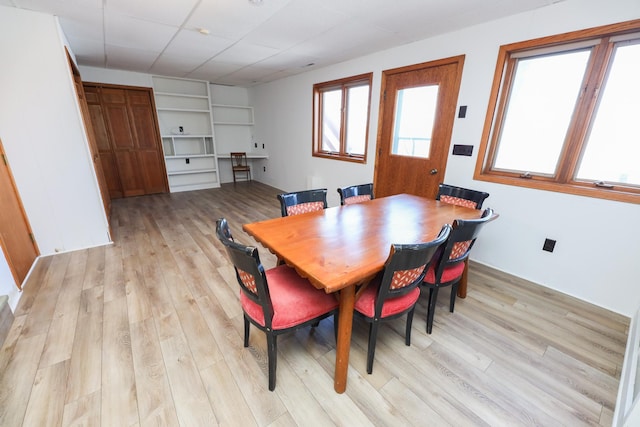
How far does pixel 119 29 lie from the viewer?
275cm

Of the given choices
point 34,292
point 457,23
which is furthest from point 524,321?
point 34,292

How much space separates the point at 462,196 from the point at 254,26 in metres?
2.78

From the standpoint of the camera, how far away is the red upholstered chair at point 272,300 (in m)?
1.15

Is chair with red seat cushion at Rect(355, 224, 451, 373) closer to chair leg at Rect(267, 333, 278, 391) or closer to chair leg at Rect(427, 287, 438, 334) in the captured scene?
chair leg at Rect(427, 287, 438, 334)

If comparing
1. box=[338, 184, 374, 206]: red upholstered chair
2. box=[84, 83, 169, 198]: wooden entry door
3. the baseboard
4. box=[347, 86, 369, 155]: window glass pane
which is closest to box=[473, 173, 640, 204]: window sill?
box=[338, 184, 374, 206]: red upholstered chair

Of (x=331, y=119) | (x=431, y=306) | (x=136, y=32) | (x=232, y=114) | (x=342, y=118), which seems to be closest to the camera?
(x=431, y=306)

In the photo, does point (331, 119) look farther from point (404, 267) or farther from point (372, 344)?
point (372, 344)

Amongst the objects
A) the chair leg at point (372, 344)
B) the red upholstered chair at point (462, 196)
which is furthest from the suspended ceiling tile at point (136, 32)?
the chair leg at point (372, 344)

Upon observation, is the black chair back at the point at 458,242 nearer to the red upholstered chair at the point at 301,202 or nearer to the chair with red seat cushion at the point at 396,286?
the chair with red seat cushion at the point at 396,286

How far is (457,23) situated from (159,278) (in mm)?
3821

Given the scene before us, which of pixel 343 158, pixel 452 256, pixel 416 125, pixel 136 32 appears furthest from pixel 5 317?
pixel 416 125

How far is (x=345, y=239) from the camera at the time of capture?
1539 mm

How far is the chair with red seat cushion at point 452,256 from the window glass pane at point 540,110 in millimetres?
1143

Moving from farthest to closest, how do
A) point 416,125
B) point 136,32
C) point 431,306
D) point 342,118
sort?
point 342,118
point 416,125
point 136,32
point 431,306
